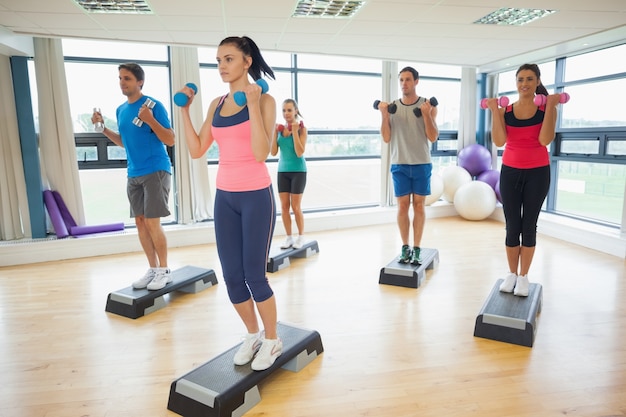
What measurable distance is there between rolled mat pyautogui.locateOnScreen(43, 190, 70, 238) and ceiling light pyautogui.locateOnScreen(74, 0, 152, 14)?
2118 millimetres

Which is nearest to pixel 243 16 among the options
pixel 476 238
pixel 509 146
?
pixel 509 146

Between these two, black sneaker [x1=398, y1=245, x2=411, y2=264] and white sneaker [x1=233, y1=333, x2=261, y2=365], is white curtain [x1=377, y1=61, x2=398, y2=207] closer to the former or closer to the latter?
black sneaker [x1=398, y1=245, x2=411, y2=264]

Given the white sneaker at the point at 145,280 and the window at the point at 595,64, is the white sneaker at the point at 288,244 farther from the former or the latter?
the window at the point at 595,64

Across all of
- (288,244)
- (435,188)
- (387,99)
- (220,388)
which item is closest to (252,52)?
(220,388)

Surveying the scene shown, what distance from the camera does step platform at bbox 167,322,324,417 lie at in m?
1.71

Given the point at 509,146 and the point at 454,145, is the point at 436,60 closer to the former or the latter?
the point at 454,145

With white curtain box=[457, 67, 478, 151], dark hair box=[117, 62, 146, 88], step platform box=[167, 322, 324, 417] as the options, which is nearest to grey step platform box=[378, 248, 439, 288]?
step platform box=[167, 322, 324, 417]

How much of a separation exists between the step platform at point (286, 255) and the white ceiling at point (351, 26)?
2.17 meters

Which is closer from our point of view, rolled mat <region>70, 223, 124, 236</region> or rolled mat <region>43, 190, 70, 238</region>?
rolled mat <region>43, 190, 70, 238</region>

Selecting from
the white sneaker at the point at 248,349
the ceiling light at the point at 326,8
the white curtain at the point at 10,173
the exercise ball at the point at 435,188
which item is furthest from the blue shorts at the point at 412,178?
the white curtain at the point at 10,173

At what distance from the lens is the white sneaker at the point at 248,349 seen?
195 centimetres

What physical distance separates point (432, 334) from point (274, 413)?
1178 millimetres

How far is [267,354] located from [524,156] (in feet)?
6.44

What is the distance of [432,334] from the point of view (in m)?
2.53
